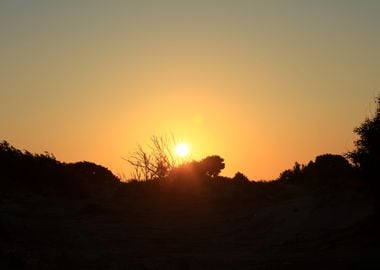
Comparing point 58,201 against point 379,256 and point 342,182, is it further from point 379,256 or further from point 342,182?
point 379,256

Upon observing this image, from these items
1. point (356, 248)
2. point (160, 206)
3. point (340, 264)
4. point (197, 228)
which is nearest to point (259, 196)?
point (160, 206)

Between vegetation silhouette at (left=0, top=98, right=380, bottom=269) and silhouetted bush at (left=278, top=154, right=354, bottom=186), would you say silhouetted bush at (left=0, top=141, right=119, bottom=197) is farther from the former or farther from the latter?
silhouetted bush at (left=278, top=154, right=354, bottom=186)

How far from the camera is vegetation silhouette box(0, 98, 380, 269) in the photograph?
18.2 metres

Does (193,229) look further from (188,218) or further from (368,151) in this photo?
(368,151)

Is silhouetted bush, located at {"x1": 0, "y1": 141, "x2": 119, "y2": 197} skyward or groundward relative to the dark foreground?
skyward

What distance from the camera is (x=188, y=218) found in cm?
3127

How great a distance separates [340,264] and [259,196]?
19470 mm

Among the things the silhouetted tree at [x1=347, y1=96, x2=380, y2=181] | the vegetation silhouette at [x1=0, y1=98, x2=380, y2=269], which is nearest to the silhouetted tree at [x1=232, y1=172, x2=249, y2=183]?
the vegetation silhouette at [x1=0, y1=98, x2=380, y2=269]

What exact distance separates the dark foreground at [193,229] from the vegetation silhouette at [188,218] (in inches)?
2.0

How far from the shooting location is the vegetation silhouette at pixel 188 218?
18.2 metres

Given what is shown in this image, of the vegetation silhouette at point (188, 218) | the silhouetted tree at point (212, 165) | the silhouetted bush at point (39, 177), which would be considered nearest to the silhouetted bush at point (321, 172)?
the vegetation silhouette at point (188, 218)

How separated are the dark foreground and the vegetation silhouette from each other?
50 millimetres

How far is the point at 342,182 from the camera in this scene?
90.2 feet

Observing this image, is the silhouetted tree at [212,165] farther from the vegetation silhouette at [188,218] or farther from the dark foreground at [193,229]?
the dark foreground at [193,229]
